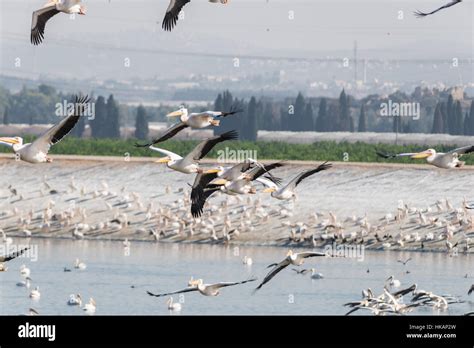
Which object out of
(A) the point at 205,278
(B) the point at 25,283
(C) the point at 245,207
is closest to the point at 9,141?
(B) the point at 25,283

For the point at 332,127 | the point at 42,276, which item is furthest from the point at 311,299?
the point at 332,127

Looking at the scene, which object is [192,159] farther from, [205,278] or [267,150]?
[267,150]

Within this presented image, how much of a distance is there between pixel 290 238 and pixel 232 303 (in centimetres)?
1385

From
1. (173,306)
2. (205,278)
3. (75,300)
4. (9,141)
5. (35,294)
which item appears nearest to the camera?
(9,141)

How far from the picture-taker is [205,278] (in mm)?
43000

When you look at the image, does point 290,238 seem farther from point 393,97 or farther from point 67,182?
point 393,97

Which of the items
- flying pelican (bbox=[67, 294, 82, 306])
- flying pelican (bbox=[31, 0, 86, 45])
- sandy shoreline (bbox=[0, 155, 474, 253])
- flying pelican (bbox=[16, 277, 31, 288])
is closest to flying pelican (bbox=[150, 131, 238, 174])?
flying pelican (bbox=[31, 0, 86, 45])

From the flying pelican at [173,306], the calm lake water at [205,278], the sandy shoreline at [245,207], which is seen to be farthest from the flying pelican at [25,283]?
the sandy shoreline at [245,207]

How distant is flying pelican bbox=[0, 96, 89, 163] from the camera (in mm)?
28031

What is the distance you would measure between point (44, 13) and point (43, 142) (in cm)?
320

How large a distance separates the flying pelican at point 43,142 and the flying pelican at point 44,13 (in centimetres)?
208

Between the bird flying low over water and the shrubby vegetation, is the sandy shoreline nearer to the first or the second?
the shrubby vegetation

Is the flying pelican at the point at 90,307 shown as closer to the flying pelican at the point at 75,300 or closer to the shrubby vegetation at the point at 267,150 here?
the flying pelican at the point at 75,300
